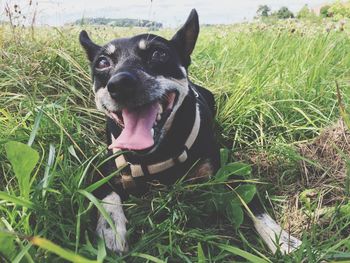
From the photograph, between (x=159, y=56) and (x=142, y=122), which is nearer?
(x=142, y=122)

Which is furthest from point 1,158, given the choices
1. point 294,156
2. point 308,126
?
point 308,126

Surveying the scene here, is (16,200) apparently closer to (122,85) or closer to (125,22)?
(122,85)

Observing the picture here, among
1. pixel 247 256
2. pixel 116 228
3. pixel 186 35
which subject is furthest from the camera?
pixel 186 35

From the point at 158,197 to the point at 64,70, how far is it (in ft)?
5.89

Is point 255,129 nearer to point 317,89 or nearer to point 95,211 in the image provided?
point 317,89

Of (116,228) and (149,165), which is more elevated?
(149,165)

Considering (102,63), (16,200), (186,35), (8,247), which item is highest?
(186,35)

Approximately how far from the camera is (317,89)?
373 cm

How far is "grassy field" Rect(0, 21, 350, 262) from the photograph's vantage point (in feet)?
6.34

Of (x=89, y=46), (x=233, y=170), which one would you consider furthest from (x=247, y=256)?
(x=89, y=46)

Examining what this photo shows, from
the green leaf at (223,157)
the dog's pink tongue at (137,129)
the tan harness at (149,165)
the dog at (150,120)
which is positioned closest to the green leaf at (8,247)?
the dog at (150,120)

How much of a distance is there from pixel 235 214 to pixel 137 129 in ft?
2.21

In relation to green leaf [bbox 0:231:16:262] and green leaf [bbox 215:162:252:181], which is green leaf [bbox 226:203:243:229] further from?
green leaf [bbox 0:231:16:262]

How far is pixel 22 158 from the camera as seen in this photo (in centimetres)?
180
